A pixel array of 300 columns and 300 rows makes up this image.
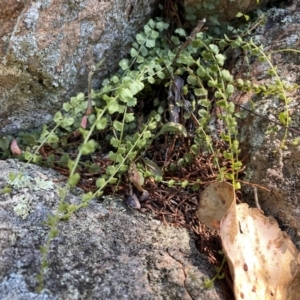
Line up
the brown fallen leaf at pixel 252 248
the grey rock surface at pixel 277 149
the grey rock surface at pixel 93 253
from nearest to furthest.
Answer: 1. the grey rock surface at pixel 93 253
2. the brown fallen leaf at pixel 252 248
3. the grey rock surface at pixel 277 149

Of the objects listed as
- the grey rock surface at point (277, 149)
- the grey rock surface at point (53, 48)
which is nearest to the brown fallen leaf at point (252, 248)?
the grey rock surface at point (277, 149)

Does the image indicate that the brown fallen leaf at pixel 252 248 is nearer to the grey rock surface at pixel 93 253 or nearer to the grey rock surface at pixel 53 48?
the grey rock surface at pixel 93 253

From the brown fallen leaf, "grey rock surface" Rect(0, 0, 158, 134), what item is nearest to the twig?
"grey rock surface" Rect(0, 0, 158, 134)

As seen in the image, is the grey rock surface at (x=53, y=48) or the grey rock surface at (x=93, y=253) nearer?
the grey rock surface at (x=93, y=253)

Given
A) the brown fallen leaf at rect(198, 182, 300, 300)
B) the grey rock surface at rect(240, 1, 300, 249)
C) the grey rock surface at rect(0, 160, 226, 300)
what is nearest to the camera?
the grey rock surface at rect(0, 160, 226, 300)

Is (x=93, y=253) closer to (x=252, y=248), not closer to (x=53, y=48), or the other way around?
(x=252, y=248)

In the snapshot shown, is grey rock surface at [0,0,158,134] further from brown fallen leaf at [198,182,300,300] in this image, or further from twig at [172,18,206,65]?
brown fallen leaf at [198,182,300,300]

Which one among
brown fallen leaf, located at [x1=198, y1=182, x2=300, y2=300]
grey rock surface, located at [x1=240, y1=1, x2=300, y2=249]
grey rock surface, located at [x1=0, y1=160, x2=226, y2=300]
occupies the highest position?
grey rock surface, located at [x1=240, y1=1, x2=300, y2=249]
